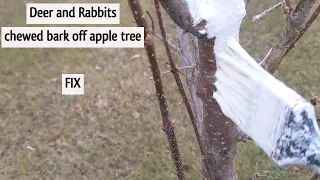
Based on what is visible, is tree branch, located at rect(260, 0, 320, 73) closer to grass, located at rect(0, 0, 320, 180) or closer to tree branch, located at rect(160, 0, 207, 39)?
tree branch, located at rect(160, 0, 207, 39)

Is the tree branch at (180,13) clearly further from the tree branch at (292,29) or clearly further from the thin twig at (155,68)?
the tree branch at (292,29)

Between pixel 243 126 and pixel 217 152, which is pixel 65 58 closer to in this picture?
pixel 217 152

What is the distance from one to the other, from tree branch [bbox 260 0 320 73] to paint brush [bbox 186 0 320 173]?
16 cm

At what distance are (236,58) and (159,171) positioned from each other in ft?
5.73

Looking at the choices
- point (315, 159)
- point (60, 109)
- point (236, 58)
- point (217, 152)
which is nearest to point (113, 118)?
point (60, 109)

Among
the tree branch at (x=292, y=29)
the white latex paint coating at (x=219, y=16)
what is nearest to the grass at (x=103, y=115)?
the tree branch at (x=292, y=29)

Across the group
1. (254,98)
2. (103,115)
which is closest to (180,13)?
(254,98)

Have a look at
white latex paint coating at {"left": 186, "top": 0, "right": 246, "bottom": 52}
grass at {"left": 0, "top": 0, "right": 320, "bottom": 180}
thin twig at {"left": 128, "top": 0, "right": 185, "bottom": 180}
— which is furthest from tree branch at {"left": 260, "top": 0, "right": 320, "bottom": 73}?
grass at {"left": 0, "top": 0, "right": 320, "bottom": 180}

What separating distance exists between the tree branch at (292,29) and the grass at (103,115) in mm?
1387

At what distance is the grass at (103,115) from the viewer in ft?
7.92

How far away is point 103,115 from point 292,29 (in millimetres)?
1936

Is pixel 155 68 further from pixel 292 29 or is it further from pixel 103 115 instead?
pixel 103 115

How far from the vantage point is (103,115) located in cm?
270

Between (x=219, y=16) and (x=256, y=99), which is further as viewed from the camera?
(x=219, y=16)
